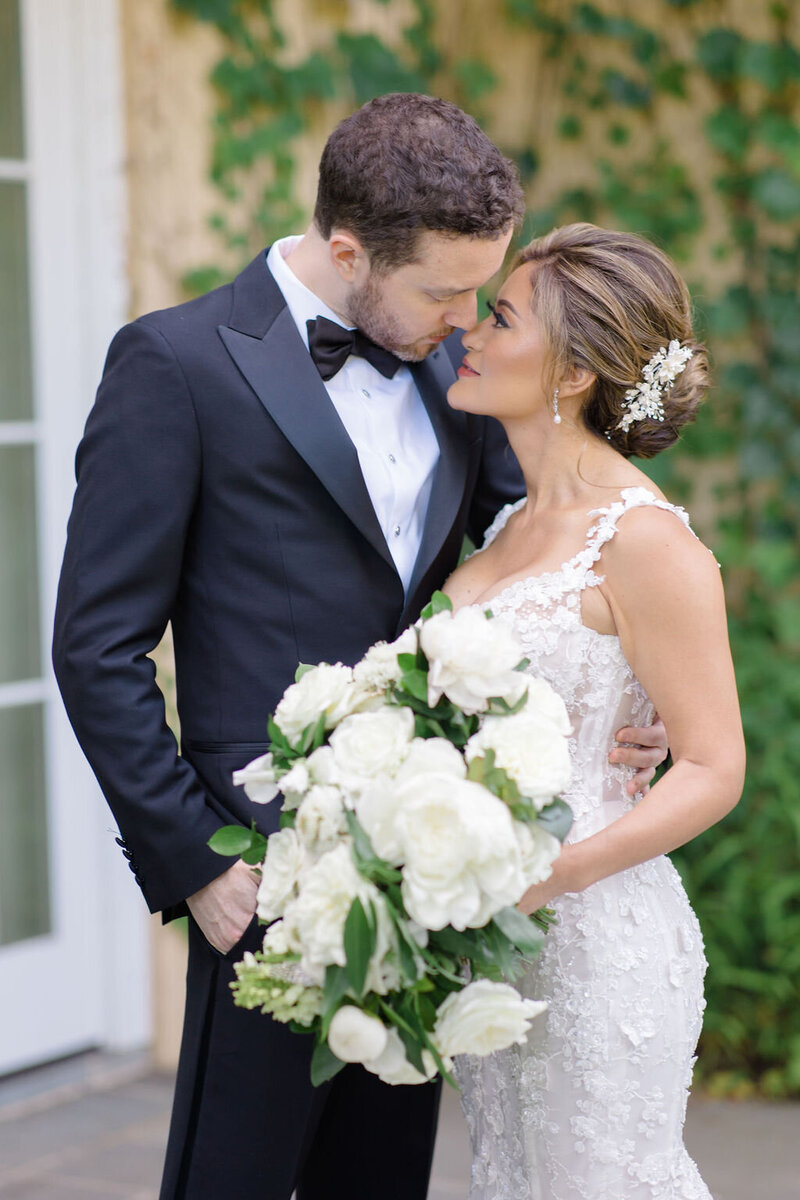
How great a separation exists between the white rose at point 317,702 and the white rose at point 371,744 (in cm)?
3

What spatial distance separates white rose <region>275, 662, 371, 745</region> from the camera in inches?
60.5

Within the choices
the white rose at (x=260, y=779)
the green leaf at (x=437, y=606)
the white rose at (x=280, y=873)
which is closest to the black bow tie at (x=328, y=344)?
the green leaf at (x=437, y=606)

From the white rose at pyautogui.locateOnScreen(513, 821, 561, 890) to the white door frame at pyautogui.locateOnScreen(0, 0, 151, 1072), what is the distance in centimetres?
227

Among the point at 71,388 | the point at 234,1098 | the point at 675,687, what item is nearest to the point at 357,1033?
the point at 234,1098

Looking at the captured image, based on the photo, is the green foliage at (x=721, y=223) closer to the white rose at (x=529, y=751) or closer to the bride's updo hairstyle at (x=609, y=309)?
the bride's updo hairstyle at (x=609, y=309)

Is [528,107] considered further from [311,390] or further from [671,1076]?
[671,1076]

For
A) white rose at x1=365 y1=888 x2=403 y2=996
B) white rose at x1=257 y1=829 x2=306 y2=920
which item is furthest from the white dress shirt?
white rose at x1=365 y1=888 x2=403 y2=996

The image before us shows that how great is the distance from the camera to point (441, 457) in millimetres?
2111

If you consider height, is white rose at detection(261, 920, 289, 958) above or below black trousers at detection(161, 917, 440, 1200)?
above

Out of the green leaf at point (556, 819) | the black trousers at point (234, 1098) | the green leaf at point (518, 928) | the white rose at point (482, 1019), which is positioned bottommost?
the black trousers at point (234, 1098)

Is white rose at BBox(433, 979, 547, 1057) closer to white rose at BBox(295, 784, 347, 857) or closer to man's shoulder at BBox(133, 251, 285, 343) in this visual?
white rose at BBox(295, 784, 347, 857)

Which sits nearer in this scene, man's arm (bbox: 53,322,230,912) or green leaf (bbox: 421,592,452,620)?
green leaf (bbox: 421,592,452,620)

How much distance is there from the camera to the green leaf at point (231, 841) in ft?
5.37

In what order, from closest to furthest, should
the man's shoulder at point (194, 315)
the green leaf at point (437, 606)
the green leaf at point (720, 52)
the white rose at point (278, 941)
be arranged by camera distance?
the white rose at point (278, 941), the green leaf at point (437, 606), the man's shoulder at point (194, 315), the green leaf at point (720, 52)
